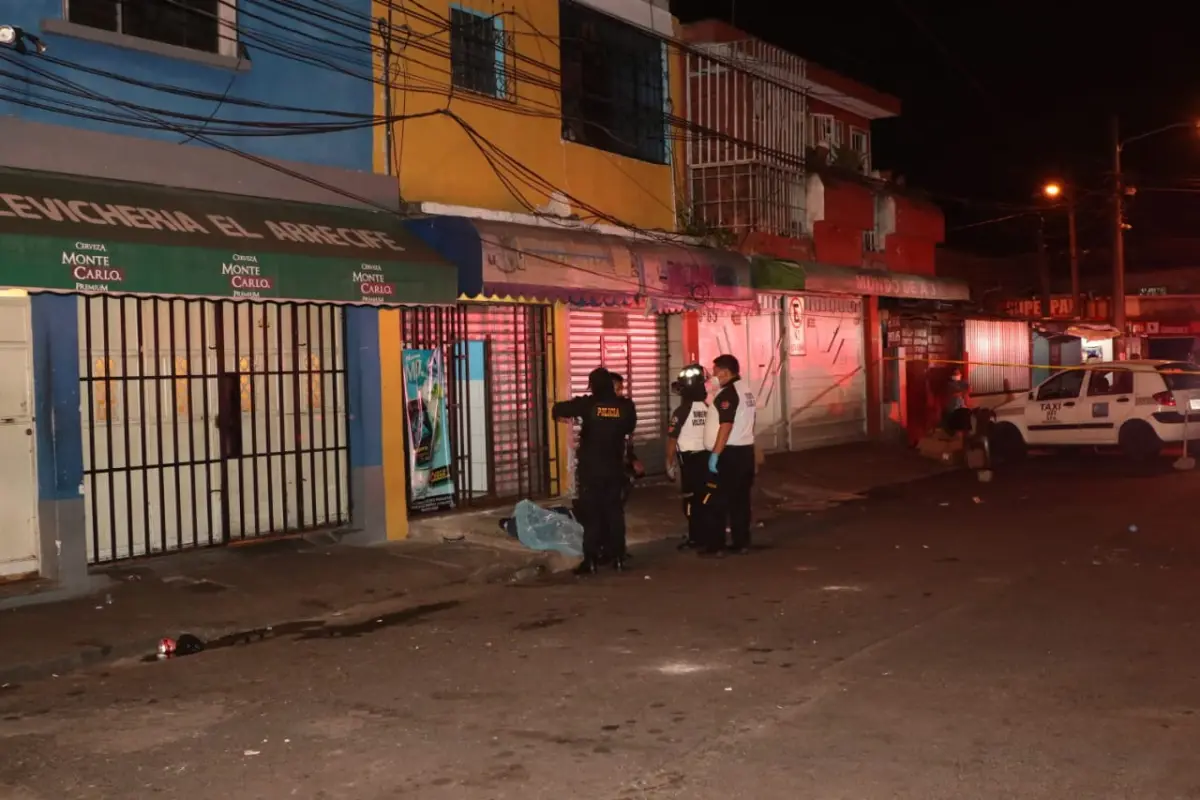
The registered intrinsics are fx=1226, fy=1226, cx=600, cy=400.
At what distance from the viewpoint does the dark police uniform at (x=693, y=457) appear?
11.8m

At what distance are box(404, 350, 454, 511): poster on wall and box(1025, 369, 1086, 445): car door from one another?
11.8 m

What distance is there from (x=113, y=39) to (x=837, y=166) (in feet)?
44.8

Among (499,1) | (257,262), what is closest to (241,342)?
(257,262)

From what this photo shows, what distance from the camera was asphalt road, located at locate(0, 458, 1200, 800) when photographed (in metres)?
5.29

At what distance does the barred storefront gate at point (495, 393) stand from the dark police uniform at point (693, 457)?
9.29 ft

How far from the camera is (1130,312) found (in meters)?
34.3

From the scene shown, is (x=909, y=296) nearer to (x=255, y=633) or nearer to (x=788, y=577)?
(x=788, y=577)

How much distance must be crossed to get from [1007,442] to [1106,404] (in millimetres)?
2012

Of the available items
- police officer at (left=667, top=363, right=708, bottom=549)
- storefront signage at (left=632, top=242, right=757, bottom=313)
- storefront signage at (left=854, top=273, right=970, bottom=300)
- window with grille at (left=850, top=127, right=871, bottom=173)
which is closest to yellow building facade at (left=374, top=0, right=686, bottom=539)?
storefront signage at (left=632, top=242, right=757, bottom=313)

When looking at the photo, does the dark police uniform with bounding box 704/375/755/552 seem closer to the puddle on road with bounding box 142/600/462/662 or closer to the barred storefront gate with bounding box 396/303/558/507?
the puddle on road with bounding box 142/600/462/662

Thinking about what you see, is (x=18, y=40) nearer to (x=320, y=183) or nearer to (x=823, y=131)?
(x=320, y=183)

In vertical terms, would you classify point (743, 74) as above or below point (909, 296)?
above

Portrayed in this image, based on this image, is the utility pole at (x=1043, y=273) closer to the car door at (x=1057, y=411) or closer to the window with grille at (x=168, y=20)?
the car door at (x=1057, y=411)

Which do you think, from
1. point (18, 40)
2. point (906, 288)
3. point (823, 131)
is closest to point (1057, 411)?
point (906, 288)
